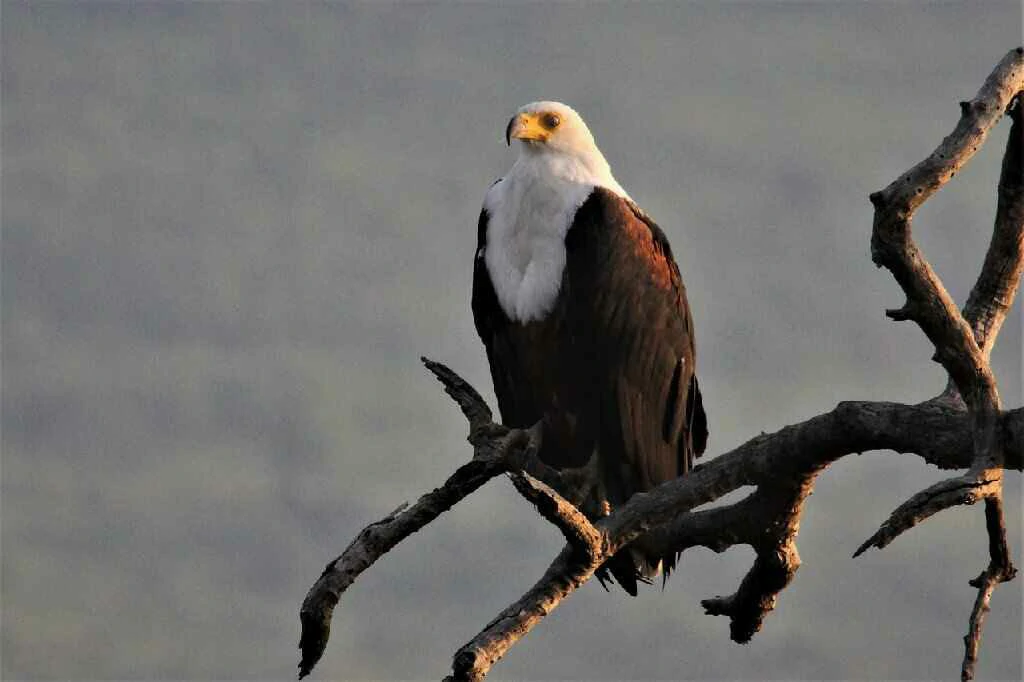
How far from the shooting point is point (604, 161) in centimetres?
857

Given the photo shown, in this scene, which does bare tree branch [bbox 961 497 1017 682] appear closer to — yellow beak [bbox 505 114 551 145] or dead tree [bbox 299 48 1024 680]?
dead tree [bbox 299 48 1024 680]

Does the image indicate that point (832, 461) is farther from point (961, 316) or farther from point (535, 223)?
point (535, 223)

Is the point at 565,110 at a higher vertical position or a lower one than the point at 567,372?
higher

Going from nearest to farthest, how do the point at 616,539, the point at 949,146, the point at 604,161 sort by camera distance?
the point at 949,146 < the point at 616,539 < the point at 604,161

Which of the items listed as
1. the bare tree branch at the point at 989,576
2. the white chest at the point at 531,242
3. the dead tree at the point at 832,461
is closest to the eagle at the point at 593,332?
the white chest at the point at 531,242

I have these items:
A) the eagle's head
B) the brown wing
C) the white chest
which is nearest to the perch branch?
the brown wing

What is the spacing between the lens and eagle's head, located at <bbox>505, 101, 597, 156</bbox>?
27.7 ft

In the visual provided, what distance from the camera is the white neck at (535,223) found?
8.04 meters

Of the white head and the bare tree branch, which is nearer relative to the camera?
the bare tree branch

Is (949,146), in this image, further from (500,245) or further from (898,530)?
(500,245)

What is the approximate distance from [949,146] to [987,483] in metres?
1.37

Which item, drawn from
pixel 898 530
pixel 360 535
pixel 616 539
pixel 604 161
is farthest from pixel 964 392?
pixel 604 161

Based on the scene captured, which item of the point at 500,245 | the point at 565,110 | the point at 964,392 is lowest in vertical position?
the point at 964,392

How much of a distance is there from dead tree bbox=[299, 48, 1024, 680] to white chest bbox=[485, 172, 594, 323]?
35.2 inches
